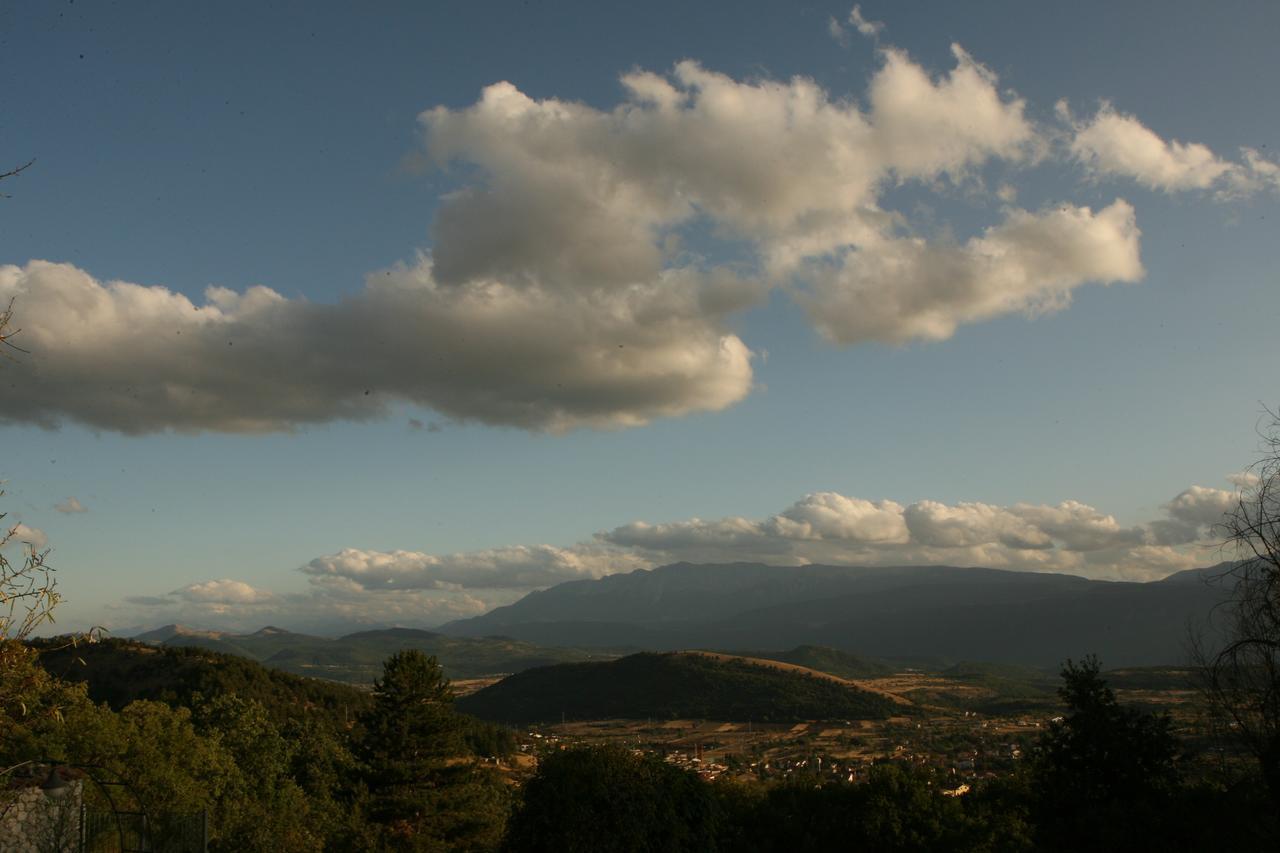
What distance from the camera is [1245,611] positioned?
14.2 meters

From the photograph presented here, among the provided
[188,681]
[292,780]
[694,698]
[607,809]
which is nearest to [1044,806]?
[607,809]

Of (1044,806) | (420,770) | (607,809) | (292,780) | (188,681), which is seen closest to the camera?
(607,809)

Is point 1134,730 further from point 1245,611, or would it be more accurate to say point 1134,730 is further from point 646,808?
point 646,808

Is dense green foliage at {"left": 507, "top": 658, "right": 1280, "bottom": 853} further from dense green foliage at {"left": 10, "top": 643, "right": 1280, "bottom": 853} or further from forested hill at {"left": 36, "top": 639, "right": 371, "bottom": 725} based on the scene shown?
forested hill at {"left": 36, "top": 639, "right": 371, "bottom": 725}

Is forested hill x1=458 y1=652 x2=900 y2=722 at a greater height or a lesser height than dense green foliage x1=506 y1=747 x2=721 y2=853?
lesser

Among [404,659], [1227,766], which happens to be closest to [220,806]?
[404,659]

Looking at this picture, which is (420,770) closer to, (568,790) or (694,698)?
(568,790)

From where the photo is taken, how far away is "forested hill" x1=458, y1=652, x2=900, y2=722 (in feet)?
533

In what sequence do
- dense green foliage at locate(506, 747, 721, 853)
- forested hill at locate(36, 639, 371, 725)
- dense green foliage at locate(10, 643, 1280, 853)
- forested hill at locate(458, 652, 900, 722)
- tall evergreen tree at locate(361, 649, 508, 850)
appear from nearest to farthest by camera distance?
dense green foliage at locate(506, 747, 721, 853)
dense green foliage at locate(10, 643, 1280, 853)
tall evergreen tree at locate(361, 649, 508, 850)
forested hill at locate(36, 639, 371, 725)
forested hill at locate(458, 652, 900, 722)

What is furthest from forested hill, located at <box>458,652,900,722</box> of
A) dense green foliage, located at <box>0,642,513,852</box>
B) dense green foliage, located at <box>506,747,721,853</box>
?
dense green foliage, located at <box>506,747,721,853</box>

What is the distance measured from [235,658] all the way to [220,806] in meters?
75.0

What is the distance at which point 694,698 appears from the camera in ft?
579

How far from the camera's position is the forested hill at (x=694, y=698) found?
162500mm

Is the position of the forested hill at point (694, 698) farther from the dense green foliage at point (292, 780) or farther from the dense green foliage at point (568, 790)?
the dense green foliage at point (292, 780)
